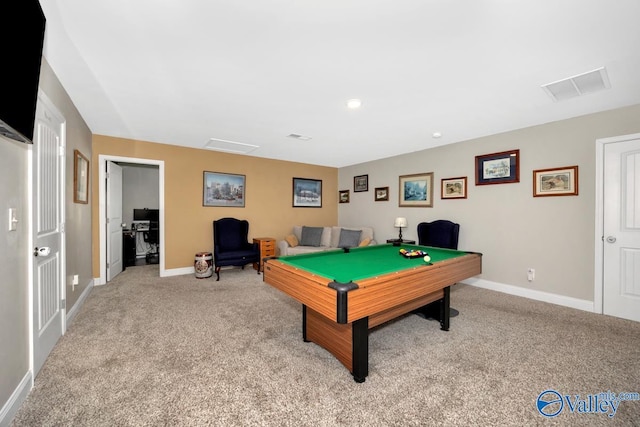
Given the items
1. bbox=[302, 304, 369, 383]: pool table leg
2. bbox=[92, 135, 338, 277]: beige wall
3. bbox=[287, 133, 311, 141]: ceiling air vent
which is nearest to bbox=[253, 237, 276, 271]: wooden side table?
bbox=[92, 135, 338, 277]: beige wall

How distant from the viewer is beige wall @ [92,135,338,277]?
4.57 meters

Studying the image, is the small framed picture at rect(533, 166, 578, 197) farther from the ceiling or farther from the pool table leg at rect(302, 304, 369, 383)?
the pool table leg at rect(302, 304, 369, 383)

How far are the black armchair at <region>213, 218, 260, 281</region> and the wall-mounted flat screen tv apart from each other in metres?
3.44

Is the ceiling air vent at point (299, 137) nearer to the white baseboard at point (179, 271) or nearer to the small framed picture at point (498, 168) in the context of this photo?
the small framed picture at point (498, 168)

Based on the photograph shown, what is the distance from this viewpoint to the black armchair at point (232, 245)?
4.74 meters

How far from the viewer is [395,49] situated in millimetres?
2023

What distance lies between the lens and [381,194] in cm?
594

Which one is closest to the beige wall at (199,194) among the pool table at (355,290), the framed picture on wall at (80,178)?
the framed picture on wall at (80,178)

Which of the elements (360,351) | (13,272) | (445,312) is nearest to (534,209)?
(445,312)

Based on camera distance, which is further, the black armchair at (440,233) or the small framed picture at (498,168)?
the black armchair at (440,233)

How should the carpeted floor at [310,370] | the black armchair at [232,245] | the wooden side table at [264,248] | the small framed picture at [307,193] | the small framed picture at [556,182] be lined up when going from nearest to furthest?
1. the carpeted floor at [310,370]
2. the small framed picture at [556,182]
3. the black armchair at [232,245]
4. the wooden side table at [264,248]
5. the small framed picture at [307,193]

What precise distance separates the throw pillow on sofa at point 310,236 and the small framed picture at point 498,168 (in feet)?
10.8

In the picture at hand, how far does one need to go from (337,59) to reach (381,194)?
4070 millimetres

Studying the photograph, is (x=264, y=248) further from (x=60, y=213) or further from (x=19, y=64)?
(x=19, y=64)
